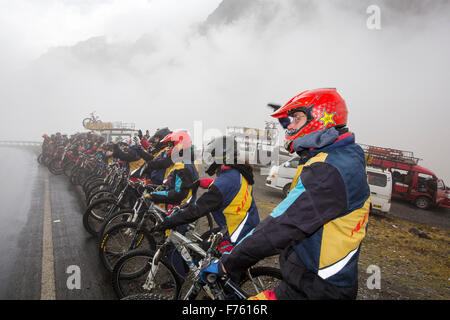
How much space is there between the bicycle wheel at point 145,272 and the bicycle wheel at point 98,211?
2.00 meters

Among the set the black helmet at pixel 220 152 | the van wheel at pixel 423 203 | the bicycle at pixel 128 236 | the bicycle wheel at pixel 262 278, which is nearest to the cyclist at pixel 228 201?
the black helmet at pixel 220 152

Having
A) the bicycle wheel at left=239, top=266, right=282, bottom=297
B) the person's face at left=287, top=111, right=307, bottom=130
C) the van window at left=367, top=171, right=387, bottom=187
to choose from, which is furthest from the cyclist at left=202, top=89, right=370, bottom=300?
the van window at left=367, top=171, right=387, bottom=187

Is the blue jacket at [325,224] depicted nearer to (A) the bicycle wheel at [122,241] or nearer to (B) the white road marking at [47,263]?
(A) the bicycle wheel at [122,241]

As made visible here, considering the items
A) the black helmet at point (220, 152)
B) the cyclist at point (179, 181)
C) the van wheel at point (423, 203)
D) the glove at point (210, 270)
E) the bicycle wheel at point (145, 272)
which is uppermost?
the black helmet at point (220, 152)

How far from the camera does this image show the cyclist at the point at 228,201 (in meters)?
2.60

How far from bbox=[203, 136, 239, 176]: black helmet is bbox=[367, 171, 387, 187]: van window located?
32.2 feet

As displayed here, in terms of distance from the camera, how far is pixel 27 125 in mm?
158000

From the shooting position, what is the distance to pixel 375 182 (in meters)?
10.2

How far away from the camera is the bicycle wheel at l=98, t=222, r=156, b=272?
3.68m

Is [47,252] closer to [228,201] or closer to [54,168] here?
[228,201]

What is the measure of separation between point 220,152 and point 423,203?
51.8 ft

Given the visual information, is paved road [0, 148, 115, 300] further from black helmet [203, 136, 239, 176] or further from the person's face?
the person's face

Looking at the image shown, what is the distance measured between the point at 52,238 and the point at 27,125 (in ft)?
674

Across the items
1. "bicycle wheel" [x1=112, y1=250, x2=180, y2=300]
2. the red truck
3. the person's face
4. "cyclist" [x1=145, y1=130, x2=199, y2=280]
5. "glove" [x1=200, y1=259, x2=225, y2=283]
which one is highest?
the person's face
